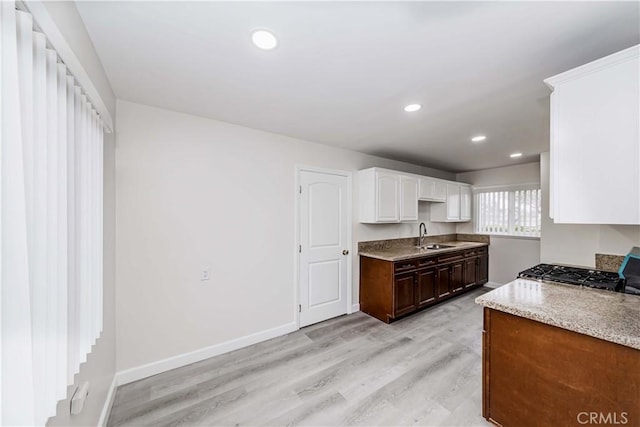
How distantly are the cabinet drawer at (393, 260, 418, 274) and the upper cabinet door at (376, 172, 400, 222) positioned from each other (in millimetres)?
672

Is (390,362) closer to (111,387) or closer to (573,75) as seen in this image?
(111,387)

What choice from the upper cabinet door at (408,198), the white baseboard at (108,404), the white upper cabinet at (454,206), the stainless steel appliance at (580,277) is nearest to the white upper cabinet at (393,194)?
the upper cabinet door at (408,198)

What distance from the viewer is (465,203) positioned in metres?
5.07

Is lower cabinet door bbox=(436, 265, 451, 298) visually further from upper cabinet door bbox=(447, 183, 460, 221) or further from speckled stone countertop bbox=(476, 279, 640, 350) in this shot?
speckled stone countertop bbox=(476, 279, 640, 350)

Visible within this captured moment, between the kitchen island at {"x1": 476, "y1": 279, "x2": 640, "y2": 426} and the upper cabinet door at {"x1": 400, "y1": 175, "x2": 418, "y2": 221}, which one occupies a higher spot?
the upper cabinet door at {"x1": 400, "y1": 175, "x2": 418, "y2": 221}

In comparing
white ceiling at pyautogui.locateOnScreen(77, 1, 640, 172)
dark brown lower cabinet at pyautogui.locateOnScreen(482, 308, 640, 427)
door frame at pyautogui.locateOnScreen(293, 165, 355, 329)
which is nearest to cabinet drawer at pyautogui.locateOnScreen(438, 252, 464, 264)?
door frame at pyautogui.locateOnScreen(293, 165, 355, 329)

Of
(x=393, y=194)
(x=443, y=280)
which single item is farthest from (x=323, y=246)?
(x=443, y=280)

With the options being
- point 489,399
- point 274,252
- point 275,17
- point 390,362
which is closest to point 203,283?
point 274,252

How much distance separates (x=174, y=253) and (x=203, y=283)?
0.42m

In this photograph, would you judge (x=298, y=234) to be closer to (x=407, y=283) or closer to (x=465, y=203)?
(x=407, y=283)

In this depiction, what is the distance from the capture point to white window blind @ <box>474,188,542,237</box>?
4.44 metres

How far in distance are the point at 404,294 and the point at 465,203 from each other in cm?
286

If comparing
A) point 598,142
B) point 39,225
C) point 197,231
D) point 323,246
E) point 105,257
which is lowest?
point 323,246

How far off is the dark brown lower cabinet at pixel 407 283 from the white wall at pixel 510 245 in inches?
45.1
